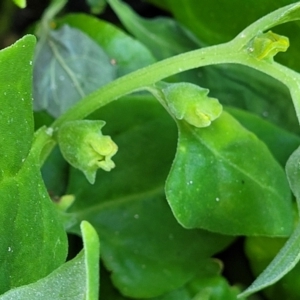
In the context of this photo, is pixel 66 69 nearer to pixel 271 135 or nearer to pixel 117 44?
pixel 117 44

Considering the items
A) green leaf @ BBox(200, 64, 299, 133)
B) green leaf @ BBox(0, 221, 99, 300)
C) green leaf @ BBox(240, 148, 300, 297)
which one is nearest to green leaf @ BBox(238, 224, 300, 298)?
green leaf @ BBox(240, 148, 300, 297)

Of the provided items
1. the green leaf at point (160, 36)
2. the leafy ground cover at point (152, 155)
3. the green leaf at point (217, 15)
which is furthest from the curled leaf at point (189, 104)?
the green leaf at point (160, 36)

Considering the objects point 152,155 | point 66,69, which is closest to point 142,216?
point 152,155

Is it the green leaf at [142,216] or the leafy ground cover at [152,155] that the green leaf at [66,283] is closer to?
the leafy ground cover at [152,155]

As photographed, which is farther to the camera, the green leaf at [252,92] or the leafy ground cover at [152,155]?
the green leaf at [252,92]

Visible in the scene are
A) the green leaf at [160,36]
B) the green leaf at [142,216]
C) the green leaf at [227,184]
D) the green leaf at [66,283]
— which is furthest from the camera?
the green leaf at [160,36]
